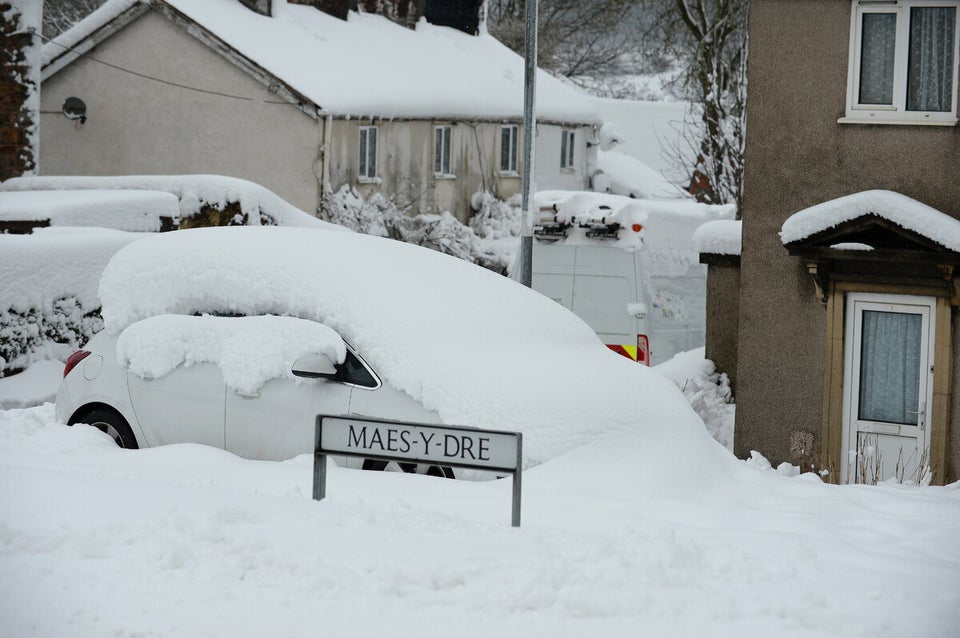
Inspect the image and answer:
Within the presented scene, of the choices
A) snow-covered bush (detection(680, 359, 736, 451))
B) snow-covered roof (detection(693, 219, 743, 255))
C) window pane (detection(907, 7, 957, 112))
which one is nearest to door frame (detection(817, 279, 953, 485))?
window pane (detection(907, 7, 957, 112))

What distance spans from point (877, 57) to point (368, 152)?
51.8 ft

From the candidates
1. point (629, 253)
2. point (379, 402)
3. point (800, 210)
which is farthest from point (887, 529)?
point (629, 253)

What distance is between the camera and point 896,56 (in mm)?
12266

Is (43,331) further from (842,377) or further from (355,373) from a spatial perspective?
(842,377)

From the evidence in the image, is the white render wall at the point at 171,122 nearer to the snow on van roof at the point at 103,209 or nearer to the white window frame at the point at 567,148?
the snow on van roof at the point at 103,209

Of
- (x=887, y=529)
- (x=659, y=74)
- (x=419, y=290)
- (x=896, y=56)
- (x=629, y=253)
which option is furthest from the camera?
(x=659, y=74)

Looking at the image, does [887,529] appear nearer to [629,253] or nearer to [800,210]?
[800,210]

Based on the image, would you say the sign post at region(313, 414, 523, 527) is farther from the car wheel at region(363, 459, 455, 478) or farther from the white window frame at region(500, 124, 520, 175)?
the white window frame at region(500, 124, 520, 175)

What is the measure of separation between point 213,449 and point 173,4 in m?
19.8

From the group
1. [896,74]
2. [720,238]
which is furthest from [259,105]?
[896,74]

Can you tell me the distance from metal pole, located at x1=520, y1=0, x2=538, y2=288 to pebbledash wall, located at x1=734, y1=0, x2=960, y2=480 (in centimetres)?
257

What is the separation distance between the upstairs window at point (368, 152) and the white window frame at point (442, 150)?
2.02m

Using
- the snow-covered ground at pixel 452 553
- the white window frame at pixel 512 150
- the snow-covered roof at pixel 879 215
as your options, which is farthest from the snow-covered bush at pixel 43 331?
the white window frame at pixel 512 150

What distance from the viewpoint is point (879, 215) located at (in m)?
11.9
